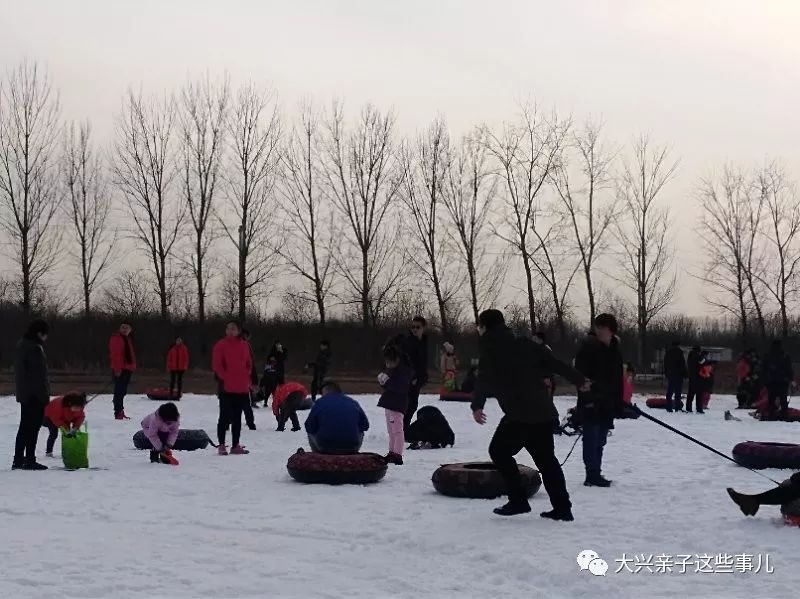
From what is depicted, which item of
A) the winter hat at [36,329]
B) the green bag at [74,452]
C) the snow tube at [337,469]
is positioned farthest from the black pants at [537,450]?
the winter hat at [36,329]

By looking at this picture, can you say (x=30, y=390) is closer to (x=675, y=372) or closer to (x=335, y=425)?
(x=335, y=425)

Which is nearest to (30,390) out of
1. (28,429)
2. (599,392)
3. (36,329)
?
(28,429)

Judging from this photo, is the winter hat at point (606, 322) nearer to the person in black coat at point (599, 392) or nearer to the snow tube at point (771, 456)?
the person in black coat at point (599, 392)

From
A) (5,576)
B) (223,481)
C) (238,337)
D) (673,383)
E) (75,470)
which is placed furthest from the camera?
(673,383)

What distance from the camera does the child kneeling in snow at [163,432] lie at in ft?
35.2

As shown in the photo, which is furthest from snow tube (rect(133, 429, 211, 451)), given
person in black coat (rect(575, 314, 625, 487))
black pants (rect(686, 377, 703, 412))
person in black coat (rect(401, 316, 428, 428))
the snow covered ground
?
black pants (rect(686, 377, 703, 412))

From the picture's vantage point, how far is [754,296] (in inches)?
1662

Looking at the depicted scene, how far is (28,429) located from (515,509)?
19.0 ft

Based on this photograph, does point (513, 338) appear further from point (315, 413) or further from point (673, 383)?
point (673, 383)

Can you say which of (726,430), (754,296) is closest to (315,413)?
(726,430)

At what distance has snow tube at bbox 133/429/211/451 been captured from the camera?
1234cm

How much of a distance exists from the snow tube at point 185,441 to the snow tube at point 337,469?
341 centimetres

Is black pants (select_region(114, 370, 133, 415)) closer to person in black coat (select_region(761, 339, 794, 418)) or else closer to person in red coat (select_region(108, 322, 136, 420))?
person in red coat (select_region(108, 322, 136, 420))

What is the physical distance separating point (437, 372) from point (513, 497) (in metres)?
31.2
